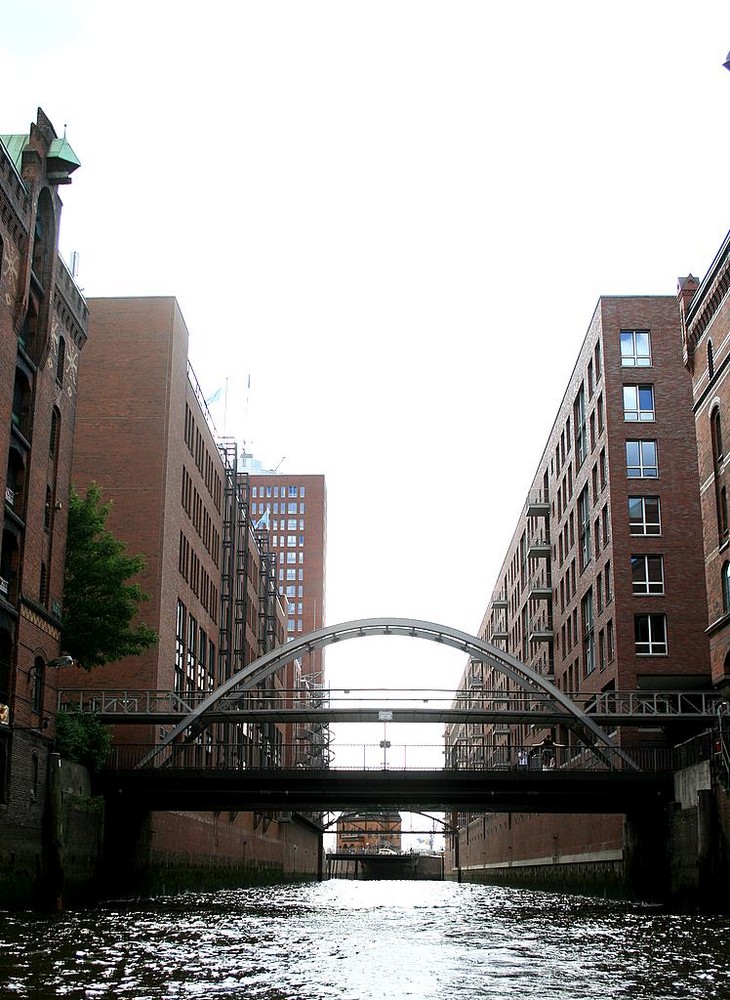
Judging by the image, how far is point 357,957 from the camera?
23.1 m

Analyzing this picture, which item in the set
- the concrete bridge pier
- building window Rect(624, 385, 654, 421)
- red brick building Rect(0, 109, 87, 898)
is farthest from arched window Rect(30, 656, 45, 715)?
building window Rect(624, 385, 654, 421)

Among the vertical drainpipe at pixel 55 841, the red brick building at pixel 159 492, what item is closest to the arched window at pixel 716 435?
the red brick building at pixel 159 492

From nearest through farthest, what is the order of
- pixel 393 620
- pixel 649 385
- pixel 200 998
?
1. pixel 200 998
2. pixel 393 620
3. pixel 649 385

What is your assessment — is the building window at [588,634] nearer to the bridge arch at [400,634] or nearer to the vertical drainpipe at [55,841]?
the bridge arch at [400,634]

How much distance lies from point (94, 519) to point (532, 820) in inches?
1948

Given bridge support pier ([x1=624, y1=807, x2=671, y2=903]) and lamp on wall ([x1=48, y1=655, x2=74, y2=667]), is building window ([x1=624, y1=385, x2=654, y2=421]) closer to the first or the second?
bridge support pier ([x1=624, y1=807, x2=671, y2=903])

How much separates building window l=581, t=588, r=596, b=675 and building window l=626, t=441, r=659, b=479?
8669 millimetres

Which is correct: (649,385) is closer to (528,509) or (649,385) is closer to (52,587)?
(528,509)

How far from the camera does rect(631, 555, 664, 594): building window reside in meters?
58.2

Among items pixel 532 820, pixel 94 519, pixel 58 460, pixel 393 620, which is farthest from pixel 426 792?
pixel 532 820

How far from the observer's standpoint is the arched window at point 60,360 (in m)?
40.3

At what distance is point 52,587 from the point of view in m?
38.8

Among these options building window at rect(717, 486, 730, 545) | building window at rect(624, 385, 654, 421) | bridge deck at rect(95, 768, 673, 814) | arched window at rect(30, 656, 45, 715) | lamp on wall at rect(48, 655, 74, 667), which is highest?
building window at rect(624, 385, 654, 421)

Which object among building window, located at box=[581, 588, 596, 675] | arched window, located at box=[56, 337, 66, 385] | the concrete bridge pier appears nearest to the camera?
arched window, located at box=[56, 337, 66, 385]
